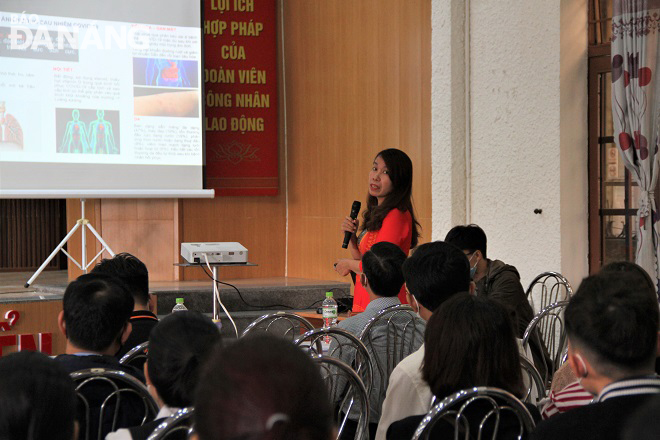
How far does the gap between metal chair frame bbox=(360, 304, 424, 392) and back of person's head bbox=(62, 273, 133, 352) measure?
0.84 meters

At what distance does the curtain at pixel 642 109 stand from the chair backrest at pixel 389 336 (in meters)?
2.01

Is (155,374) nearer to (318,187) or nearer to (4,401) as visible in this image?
(4,401)

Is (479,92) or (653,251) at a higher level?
(479,92)

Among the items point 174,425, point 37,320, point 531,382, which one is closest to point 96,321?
point 174,425

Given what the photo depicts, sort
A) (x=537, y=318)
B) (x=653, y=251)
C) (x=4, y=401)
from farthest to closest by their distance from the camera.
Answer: (x=653, y=251) → (x=537, y=318) → (x=4, y=401)

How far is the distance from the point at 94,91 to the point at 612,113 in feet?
12.7

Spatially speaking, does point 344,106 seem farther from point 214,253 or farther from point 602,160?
point 602,160

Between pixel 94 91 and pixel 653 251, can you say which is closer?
pixel 653 251

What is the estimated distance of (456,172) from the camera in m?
5.37

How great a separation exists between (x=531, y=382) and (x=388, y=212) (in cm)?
174

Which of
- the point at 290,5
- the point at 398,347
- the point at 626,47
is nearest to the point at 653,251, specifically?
the point at 626,47

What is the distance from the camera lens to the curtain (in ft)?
13.7

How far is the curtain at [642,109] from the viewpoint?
4176 mm

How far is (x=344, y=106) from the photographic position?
6.61 meters
